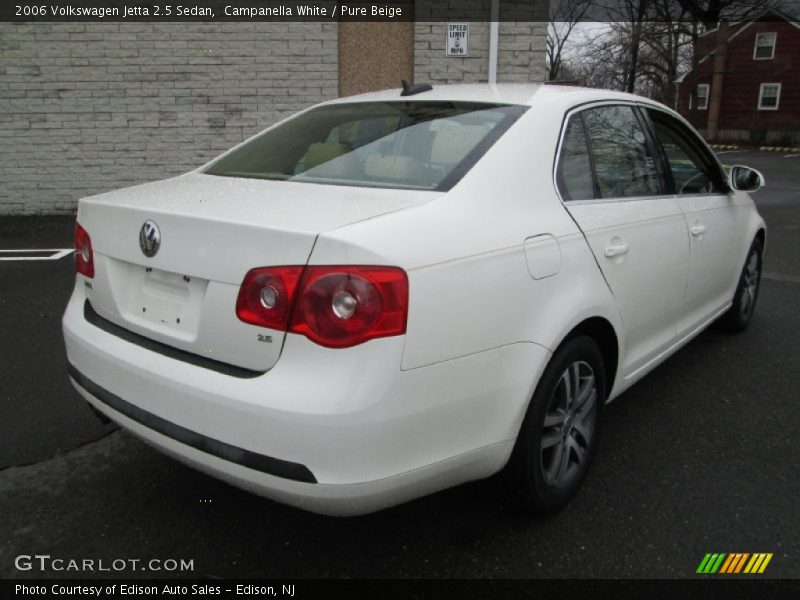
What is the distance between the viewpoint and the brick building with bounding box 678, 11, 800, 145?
3909 centimetres

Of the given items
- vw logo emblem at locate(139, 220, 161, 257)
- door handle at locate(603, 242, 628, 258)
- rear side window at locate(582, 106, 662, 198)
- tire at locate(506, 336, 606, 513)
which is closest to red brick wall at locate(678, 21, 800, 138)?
rear side window at locate(582, 106, 662, 198)

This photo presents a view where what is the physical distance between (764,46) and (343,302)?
154 ft

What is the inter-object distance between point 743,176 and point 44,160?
27.2 feet

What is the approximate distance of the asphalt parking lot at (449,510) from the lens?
232cm

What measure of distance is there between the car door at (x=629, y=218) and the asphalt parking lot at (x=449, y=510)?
480 mm

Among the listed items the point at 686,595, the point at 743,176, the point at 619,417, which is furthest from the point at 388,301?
the point at 743,176

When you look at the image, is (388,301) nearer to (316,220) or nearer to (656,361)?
(316,220)

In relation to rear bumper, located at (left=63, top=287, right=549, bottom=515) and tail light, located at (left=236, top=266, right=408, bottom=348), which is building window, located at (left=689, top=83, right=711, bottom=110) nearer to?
rear bumper, located at (left=63, top=287, right=549, bottom=515)

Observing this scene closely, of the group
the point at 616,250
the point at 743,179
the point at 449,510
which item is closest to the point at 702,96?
the point at 743,179

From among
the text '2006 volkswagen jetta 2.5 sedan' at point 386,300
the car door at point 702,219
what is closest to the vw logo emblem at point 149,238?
the text '2006 volkswagen jetta 2.5 sedan' at point 386,300

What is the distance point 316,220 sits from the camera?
1.93 meters

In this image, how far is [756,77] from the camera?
133 ft

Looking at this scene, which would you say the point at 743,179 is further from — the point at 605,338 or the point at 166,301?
the point at 166,301

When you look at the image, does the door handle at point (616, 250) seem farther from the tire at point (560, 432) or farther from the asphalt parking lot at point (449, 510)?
the asphalt parking lot at point (449, 510)
